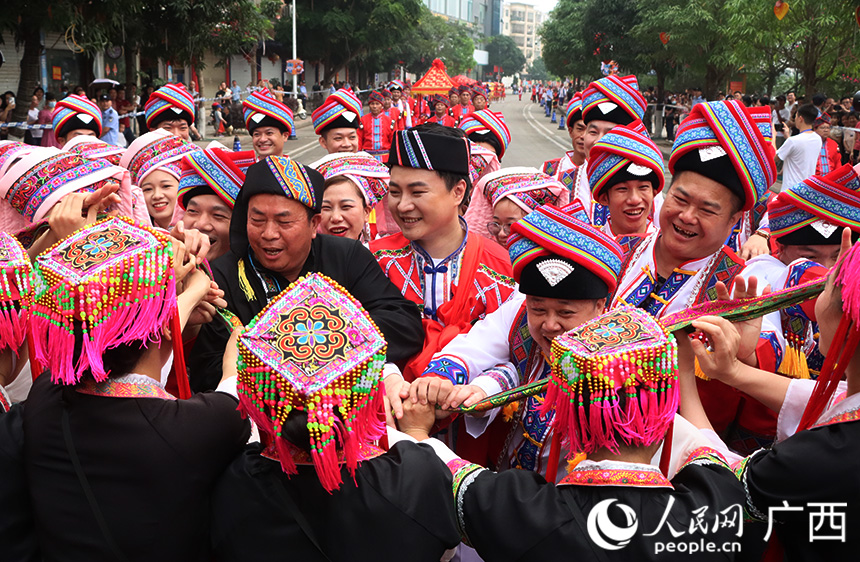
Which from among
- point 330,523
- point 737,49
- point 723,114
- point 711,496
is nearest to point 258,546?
point 330,523

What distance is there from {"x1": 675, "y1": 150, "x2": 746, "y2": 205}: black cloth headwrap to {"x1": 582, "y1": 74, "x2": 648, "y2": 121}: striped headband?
2.95 metres

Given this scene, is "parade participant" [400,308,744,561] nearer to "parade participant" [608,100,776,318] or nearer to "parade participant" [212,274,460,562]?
"parade participant" [212,274,460,562]

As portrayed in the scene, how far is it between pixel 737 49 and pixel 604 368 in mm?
20804

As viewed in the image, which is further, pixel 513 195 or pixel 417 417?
pixel 513 195

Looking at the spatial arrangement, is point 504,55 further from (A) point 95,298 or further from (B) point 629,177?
(A) point 95,298

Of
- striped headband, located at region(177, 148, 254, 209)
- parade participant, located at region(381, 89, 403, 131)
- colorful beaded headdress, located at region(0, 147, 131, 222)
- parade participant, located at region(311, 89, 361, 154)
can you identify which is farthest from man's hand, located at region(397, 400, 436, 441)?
parade participant, located at region(381, 89, 403, 131)

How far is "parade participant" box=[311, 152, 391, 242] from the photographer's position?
15.7 ft

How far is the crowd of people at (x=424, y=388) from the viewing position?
1.95 m

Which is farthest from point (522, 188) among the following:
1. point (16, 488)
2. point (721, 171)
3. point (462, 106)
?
point (462, 106)

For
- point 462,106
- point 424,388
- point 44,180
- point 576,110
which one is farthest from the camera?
point 462,106

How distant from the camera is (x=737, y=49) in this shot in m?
20.2

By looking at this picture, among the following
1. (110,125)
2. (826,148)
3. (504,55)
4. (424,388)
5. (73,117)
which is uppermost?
(504,55)

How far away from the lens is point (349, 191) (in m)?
4.90

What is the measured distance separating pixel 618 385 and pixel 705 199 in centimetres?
157
